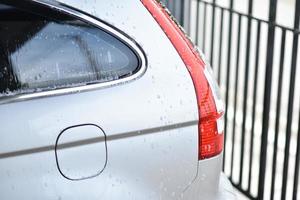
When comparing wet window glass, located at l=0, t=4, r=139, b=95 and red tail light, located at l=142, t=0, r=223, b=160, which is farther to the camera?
red tail light, located at l=142, t=0, r=223, b=160

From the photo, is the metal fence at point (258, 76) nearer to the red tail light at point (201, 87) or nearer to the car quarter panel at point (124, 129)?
the red tail light at point (201, 87)

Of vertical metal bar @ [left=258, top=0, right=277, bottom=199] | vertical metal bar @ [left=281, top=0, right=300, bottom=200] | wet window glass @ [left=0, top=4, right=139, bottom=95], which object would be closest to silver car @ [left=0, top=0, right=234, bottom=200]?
wet window glass @ [left=0, top=4, right=139, bottom=95]

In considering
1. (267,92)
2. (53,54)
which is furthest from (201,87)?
(267,92)

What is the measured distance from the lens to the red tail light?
2605mm

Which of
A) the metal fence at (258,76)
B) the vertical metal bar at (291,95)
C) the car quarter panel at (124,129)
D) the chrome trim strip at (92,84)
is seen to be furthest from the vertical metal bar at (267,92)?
the chrome trim strip at (92,84)

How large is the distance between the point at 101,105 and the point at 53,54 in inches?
10.1

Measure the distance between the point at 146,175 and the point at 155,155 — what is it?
0.28 ft

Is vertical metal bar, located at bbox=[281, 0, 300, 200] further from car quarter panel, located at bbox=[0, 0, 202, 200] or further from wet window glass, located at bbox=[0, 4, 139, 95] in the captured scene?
wet window glass, located at bbox=[0, 4, 139, 95]

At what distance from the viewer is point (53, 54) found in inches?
95.4

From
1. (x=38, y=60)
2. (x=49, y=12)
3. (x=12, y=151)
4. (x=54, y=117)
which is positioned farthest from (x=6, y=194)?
(x=49, y=12)

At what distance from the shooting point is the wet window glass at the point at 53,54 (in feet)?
7.73

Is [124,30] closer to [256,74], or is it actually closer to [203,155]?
[203,155]

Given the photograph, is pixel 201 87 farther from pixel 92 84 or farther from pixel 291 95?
pixel 291 95

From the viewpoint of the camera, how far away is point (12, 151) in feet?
7.48
